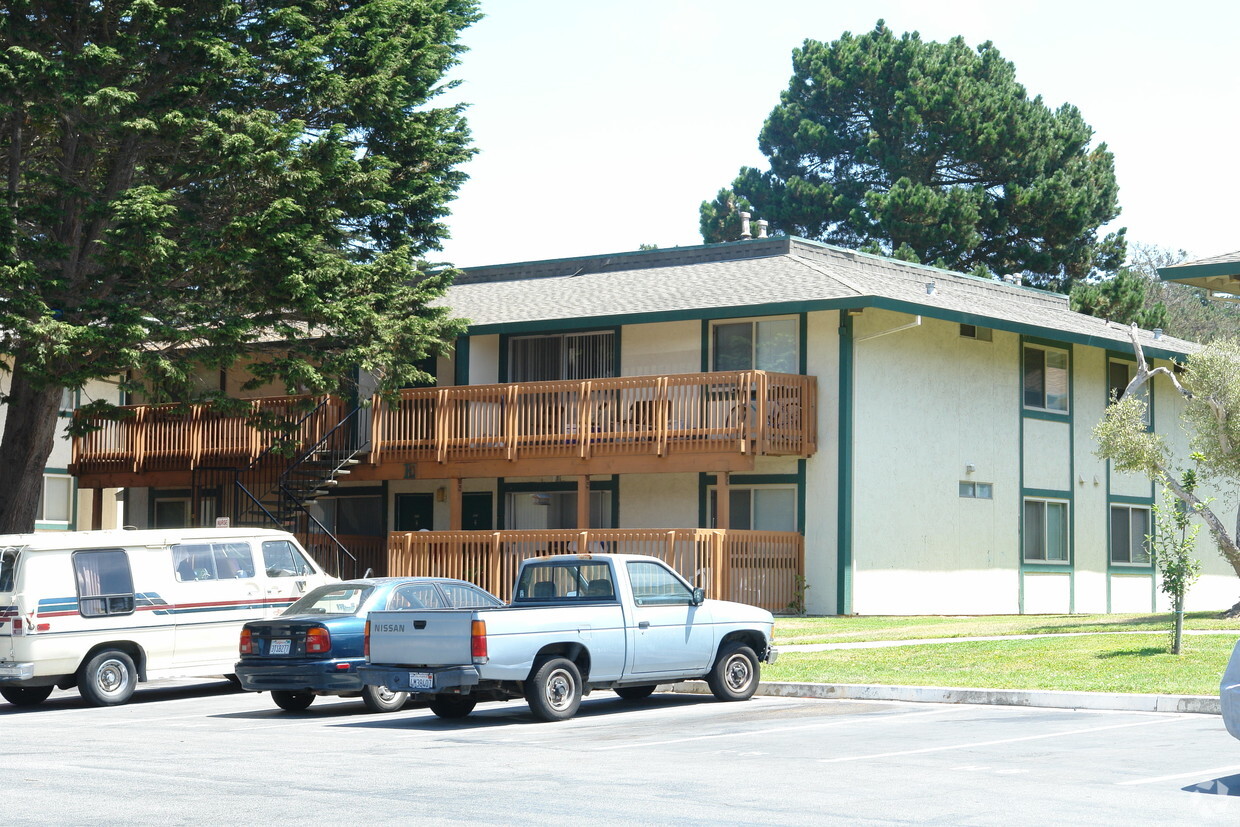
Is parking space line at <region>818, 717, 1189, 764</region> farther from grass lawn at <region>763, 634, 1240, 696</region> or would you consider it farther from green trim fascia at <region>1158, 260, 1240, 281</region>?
green trim fascia at <region>1158, 260, 1240, 281</region>

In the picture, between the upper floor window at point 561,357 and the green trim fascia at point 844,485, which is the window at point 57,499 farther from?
the green trim fascia at point 844,485

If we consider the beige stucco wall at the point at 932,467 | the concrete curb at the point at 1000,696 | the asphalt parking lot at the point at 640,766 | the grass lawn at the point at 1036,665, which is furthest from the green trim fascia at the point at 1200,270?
the asphalt parking lot at the point at 640,766

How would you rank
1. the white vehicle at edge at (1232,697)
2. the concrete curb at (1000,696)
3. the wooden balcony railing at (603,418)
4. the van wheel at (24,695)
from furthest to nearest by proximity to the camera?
the wooden balcony railing at (603,418) → the van wheel at (24,695) → the concrete curb at (1000,696) → the white vehicle at edge at (1232,697)

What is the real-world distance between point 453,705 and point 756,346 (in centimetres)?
1641

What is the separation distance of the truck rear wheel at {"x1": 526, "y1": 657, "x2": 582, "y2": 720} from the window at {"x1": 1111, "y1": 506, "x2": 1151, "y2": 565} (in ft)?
76.1

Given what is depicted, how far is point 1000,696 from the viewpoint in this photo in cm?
1672

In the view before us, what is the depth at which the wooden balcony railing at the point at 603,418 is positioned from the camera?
2908 cm

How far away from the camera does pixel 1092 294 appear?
54719 millimetres

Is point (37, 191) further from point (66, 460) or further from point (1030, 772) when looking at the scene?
point (1030, 772)

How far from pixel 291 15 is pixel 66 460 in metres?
17.5

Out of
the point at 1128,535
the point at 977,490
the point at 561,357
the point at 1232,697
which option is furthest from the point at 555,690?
the point at 1128,535

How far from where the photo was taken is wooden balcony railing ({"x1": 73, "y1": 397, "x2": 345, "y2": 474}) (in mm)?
33906

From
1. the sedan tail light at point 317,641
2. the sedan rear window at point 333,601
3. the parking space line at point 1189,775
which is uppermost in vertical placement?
the sedan rear window at point 333,601

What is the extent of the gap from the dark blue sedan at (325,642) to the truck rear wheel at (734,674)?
235 cm
